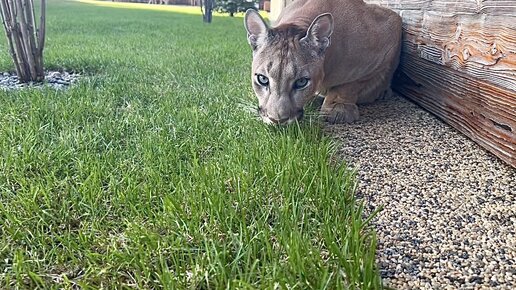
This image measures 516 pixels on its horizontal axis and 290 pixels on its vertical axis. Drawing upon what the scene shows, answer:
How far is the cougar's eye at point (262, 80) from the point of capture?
5.94ft

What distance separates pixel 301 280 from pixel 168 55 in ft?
10.7

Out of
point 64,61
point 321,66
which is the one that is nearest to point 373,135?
point 321,66

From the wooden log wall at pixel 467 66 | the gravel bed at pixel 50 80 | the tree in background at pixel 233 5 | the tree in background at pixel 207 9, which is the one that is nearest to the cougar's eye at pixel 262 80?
the wooden log wall at pixel 467 66

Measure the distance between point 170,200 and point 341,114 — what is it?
1112 millimetres

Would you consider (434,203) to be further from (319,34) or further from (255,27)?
(255,27)

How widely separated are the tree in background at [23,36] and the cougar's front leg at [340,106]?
175 cm

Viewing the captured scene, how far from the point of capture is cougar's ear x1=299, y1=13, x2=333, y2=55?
5.82 ft

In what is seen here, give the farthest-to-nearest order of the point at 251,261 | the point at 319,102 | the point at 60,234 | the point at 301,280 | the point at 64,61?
the point at 64,61 → the point at 319,102 → the point at 60,234 → the point at 251,261 → the point at 301,280

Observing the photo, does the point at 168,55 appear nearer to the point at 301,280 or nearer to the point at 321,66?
the point at 321,66

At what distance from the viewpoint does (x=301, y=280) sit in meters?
0.86

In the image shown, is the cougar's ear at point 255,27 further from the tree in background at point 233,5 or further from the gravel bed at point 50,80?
the tree in background at point 233,5

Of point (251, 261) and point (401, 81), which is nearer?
point (251, 261)

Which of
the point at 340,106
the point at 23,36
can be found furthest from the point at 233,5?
the point at 340,106

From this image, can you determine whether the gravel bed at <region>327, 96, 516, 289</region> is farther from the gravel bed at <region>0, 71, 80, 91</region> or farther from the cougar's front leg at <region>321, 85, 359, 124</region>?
the gravel bed at <region>0, 71, 80, 91</region>
